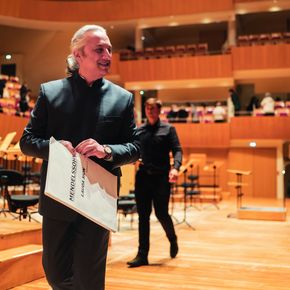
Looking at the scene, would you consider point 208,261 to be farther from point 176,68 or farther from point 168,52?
point 168,52

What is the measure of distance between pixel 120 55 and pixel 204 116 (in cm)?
354

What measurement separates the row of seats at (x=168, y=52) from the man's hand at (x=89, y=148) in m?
13.2

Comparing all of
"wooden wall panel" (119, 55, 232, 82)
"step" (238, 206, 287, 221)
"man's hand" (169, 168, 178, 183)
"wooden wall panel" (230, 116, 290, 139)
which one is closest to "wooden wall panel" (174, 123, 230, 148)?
"wooden wall panel" (230, 116, 290, 139)

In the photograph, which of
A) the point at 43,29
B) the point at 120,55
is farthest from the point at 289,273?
the point at 43,29

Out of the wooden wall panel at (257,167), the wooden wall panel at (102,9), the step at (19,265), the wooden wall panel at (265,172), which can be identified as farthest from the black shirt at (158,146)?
the wooden wall panel at (102,9)

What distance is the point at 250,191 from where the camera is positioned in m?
14.1

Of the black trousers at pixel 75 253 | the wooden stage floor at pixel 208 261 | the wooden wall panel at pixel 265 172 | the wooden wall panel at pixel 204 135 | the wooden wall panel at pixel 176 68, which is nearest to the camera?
the black trousers at pixel 75 253

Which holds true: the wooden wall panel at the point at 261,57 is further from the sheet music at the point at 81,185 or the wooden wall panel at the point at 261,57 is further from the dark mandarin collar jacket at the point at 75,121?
the sheet music at the point at 81,185

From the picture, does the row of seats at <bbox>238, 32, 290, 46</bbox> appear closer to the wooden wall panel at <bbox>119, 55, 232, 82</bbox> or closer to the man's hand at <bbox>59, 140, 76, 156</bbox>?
the wooden wall panel at <bbox>119, 55, 232, 82</bbox>

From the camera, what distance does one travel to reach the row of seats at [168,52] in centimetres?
1428

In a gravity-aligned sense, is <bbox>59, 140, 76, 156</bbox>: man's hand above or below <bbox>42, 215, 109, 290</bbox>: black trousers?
above

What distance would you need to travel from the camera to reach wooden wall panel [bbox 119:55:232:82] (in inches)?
545

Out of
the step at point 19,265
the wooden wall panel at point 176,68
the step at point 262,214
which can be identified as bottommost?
the step at point 262,214

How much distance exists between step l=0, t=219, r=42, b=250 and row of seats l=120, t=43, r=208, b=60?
11.4 m
